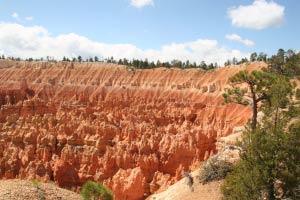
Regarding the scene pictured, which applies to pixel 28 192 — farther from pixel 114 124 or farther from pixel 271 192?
pixel 114 124

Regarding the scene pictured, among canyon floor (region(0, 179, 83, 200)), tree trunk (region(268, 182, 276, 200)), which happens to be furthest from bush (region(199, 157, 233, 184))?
canyon floor (region(0, 179, 83, 200))

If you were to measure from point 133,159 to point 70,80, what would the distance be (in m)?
21.9

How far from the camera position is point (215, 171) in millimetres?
20656

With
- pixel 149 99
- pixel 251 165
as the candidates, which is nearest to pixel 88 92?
A: pixel 149 99

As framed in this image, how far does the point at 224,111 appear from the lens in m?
53.6

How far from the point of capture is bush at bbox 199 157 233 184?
2052 cm

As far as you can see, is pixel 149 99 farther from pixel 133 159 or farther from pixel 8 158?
pixel 8 158

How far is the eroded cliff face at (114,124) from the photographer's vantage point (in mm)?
48375

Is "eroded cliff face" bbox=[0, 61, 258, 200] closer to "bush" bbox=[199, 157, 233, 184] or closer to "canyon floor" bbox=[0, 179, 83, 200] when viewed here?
"bush" bbox=[199, 157, 233, 184]

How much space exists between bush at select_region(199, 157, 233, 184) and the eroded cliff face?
2476 cm

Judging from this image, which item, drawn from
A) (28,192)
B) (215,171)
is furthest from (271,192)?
(28,192)

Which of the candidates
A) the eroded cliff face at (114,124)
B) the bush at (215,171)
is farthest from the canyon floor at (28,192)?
the eroded cliff face at (114,124)

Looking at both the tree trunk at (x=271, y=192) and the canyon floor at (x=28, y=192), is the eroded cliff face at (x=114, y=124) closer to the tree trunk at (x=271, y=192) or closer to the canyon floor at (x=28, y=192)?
the canyon floor at (x=28, y=192)

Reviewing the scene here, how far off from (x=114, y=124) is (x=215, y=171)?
3456cm
